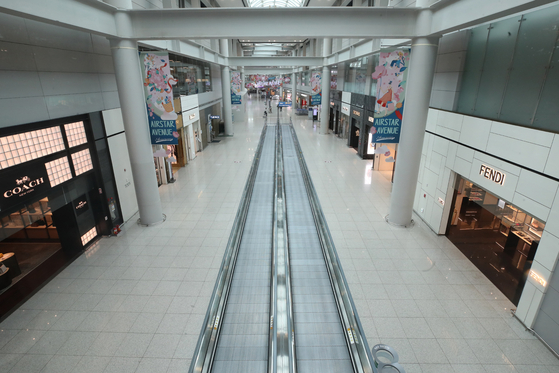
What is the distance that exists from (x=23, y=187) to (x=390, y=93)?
8778 millimetres

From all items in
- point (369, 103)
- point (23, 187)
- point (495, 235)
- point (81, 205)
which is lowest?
point (495, 235)

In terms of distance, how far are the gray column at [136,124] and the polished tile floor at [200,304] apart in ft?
2.51

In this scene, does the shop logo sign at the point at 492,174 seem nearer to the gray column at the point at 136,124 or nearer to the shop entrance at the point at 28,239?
the gray column at the point at 136,124

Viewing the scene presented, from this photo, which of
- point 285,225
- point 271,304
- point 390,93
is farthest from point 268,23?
point 271,304

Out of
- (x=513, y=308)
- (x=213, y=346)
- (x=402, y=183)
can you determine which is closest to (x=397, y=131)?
(x=402, y=183)

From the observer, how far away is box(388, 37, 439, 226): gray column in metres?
7.84

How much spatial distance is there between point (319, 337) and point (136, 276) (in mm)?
4401

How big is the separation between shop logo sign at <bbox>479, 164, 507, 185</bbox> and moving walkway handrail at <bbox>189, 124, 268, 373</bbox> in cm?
614

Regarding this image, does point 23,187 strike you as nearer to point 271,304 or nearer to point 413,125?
point 271,304

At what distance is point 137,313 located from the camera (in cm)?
593

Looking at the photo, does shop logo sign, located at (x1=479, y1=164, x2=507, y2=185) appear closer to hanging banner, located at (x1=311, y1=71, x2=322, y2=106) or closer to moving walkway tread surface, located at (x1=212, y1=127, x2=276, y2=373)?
moving walkway tread surface, located at (x1=212, y1=127, x2=276, y2=373)

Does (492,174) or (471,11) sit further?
(492,174)

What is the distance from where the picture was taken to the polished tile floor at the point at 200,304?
16.3 ft

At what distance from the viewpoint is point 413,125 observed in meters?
8.43
